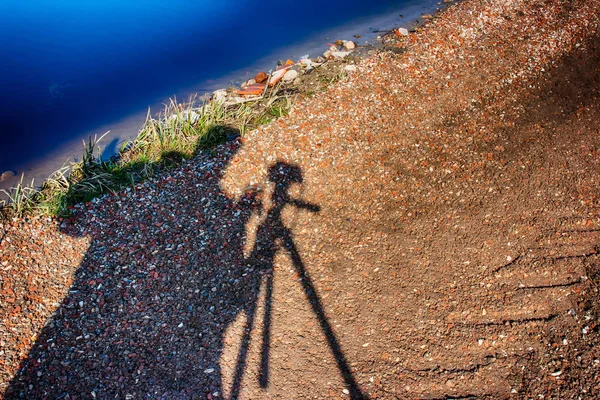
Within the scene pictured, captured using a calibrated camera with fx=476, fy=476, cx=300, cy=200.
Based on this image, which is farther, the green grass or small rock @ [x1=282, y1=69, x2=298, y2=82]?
small rock @ [x1=282, y1=69, x2=298, y2=82]

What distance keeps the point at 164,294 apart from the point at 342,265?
1.91 m

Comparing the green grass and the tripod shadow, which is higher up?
the green grass

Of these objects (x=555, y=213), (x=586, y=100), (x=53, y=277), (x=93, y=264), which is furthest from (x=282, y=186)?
(x=586, y=100)

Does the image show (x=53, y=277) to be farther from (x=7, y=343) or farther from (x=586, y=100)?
(x=586, y=100)

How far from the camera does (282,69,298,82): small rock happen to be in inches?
356

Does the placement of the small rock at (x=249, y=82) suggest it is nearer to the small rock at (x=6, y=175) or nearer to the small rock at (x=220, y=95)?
the small rock at (x=220, y=95)

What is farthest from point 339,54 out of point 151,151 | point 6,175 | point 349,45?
point 6,175

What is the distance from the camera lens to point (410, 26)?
38.0 feet

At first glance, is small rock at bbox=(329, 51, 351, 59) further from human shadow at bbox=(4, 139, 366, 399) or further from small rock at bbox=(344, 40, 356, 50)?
human shadow at bbox=(4, 139, 366, 399)

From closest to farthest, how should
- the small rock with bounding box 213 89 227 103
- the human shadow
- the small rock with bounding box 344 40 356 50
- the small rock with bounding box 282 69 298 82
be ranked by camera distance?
1. the human shadow
2. the small rock with bounding box 213 89 227 103
3. the small rock with bounding box 282 69 298 82
4. the small rock with bounding box 344 40 356 50

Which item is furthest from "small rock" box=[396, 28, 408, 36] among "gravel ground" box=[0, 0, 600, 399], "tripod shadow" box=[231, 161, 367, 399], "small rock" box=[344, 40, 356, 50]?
"tripod shadow" box=[231, 161, 367, 399]

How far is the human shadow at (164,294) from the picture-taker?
13.8ft

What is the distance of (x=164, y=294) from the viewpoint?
16.3 ft

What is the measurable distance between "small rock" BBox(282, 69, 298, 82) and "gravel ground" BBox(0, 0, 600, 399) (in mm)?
1654
